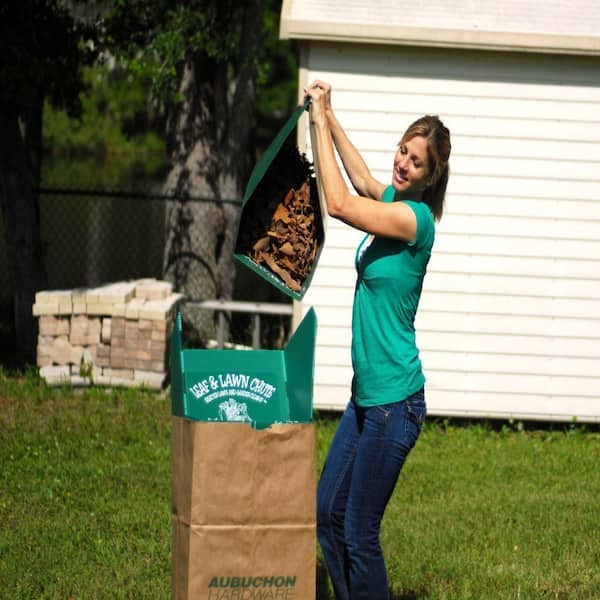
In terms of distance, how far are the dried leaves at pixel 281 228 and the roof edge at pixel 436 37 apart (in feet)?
13.8

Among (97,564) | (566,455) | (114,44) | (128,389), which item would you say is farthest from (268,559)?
(114,44)

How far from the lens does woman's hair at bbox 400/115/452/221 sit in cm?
395

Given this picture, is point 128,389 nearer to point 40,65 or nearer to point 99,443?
point 99,443

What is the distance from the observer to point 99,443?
7.65 m

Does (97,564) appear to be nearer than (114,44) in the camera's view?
Yes

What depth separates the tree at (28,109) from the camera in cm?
984

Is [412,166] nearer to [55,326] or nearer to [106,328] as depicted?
[106,328]

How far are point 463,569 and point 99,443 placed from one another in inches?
120

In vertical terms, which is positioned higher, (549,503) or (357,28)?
(357,28)

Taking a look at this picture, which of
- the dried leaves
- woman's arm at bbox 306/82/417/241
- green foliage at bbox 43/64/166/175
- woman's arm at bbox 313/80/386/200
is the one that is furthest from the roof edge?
green foliage at bbox 43/64/166/175

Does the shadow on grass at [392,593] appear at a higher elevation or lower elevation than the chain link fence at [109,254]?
lower

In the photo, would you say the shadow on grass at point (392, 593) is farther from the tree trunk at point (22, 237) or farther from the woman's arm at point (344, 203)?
the tree trunk at point (22, 237)

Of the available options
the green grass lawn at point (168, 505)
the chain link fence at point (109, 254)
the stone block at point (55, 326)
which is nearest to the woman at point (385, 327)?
the green grass lawn at point (168, 505)

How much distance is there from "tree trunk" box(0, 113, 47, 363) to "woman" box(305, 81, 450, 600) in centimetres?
665
